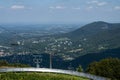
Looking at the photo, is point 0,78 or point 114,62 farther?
point 114,62

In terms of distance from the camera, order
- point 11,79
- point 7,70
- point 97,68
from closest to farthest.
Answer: point 11,79, point 7,70, point 97,68

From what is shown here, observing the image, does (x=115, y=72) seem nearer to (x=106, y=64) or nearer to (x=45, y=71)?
(x=106, y=64)

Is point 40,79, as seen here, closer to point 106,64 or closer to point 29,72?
point 29,72

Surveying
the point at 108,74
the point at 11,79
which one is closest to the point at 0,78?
the point at 11,79

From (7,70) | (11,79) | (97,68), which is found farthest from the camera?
(97,68)

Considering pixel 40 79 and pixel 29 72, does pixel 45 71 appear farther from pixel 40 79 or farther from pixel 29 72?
pixel 40 79

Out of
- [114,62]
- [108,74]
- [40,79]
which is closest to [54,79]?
[40,79]

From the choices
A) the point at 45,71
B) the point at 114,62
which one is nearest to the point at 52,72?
the point at 45,71
